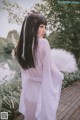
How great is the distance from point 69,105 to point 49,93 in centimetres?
212

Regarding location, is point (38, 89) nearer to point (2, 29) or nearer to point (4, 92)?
point (4, 92)

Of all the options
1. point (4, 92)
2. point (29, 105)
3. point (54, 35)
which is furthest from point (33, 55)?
point (54, 35)

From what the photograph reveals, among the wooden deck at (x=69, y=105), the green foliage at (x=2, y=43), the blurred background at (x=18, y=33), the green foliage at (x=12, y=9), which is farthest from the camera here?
the green foliage at (x=12, y=9)

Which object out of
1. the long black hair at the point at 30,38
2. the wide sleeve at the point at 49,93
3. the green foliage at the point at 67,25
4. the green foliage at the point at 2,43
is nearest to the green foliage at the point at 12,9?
the green foliage at the point at 2,43

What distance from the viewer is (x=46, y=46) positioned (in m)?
2.14

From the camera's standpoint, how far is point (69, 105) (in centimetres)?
427

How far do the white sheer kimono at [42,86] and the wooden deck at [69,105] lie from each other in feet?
4.37

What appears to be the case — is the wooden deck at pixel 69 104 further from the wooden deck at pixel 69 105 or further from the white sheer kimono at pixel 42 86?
the white sheer kimono at pixel 42 86

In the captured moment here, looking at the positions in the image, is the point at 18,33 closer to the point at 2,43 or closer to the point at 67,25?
the point at 2,43

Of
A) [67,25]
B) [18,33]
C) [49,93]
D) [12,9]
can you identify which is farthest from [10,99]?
[67,25]

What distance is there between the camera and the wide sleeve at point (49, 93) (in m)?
2.20

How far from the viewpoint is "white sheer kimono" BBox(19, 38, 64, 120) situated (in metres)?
2.17

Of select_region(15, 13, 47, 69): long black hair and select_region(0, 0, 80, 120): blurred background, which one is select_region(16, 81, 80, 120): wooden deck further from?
select_region(15, 13, 47, 69): long black hair

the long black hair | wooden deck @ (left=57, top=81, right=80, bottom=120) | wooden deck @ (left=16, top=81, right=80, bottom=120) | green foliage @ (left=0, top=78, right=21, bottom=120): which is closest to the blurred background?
green foliage @ (left=0, top=78, right=21, bottom=120)
